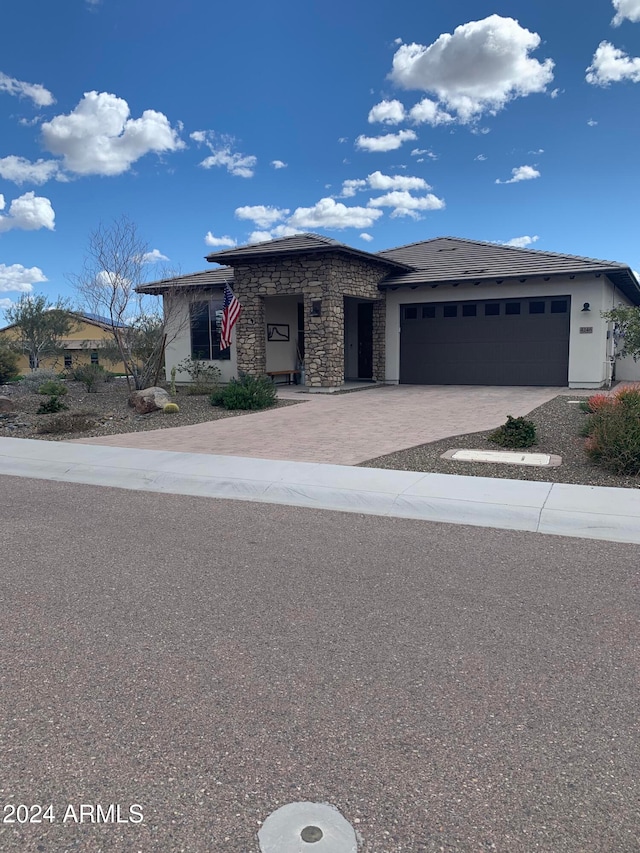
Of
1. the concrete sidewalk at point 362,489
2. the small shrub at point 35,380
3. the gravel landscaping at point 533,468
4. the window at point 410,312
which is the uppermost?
the window at point 410,312

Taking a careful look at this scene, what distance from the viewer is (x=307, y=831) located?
2568mm

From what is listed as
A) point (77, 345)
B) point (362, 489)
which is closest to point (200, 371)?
point (362, 489)

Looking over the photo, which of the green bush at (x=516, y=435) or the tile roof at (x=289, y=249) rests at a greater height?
the tile roof at (x=289, y=249)

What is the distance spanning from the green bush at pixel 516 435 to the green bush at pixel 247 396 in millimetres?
7260

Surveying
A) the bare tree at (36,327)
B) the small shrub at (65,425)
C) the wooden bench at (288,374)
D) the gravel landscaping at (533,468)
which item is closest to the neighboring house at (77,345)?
the bare tree at (36,327)

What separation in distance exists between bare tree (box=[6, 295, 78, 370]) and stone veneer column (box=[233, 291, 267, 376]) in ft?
63.5

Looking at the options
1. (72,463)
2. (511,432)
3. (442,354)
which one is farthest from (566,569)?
(442,354)

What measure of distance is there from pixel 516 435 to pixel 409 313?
42.8 feet

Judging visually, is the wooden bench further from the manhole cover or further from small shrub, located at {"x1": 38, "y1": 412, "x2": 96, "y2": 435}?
the manhole cover

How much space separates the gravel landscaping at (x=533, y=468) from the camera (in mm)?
8805

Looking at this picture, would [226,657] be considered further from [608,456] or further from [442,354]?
[442,354]

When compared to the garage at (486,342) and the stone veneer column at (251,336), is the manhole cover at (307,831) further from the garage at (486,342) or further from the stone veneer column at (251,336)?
the garage at (486,342)

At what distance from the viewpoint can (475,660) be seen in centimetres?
397

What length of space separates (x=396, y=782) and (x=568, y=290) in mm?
19937
